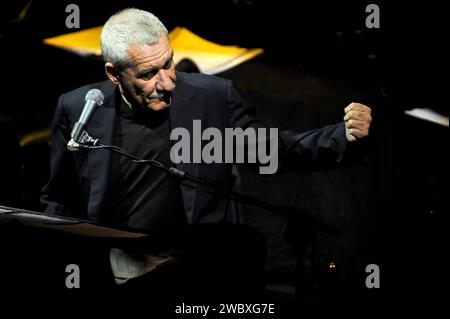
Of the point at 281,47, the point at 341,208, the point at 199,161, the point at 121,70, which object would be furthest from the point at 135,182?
the point at 341,208

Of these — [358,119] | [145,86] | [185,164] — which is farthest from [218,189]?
[145,86]

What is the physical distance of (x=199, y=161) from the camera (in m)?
2.17

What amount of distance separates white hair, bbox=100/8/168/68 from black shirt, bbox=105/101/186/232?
30 centimetres

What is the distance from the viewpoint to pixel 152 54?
2104 mm

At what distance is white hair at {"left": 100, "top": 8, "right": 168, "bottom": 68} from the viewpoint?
2107 mm


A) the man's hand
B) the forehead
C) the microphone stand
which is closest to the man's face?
the forehead

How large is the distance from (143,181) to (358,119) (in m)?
0.95

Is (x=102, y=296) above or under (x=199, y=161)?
under
